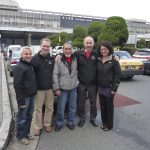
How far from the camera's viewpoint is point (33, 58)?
206 inches

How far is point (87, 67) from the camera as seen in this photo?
579cm

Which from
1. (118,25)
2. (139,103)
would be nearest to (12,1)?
(118,25)

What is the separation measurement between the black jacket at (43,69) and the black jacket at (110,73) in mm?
1073

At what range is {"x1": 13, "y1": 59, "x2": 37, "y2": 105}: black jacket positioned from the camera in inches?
183

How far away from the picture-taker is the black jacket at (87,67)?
579 cm

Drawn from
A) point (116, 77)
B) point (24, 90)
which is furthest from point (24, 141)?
point (116, 77)

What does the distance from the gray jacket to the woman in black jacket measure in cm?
54

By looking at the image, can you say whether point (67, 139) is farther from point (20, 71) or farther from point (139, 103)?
point (139, 103)

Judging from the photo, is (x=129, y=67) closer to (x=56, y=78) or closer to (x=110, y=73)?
(x=110, y=73)

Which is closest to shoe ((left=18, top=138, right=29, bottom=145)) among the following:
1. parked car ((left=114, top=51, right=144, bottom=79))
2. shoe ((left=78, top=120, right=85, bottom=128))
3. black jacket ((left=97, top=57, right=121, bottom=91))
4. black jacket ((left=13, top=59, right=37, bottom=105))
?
black jacket ((left=13, top=59, right=37, bottom=105))

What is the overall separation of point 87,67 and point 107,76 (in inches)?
18.8

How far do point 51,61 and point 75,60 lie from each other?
1.92 ft

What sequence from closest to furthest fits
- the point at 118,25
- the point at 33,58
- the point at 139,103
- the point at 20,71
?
the point at 20,71
the point at 33,58
the point at 139,103
the point at 118,25

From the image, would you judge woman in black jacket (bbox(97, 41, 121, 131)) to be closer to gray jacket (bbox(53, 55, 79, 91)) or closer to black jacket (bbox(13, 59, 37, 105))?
gray jacket (bbox(53, 55, 79, 91))
